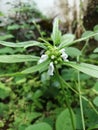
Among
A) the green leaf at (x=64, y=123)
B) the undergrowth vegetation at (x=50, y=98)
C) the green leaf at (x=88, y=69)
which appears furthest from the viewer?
the undergrowth vegetation at (x=50, y=98)

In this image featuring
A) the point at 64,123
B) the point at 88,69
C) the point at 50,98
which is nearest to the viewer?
the point at 88,69

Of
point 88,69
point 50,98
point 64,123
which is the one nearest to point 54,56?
point 88,69

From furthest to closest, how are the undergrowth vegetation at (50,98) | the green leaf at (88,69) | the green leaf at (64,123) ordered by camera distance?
the undergrowth vegetation at (50,98), the green leaf at (64,123), the green leaf at (88,69)

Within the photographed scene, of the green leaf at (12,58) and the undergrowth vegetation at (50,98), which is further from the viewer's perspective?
the undergrowth vegetation at (50,98)

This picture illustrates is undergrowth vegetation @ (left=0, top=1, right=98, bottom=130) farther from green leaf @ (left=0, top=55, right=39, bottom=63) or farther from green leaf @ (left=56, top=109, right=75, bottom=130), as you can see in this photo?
green leaf @ (left=0, top=55, right=39, bottom=63)

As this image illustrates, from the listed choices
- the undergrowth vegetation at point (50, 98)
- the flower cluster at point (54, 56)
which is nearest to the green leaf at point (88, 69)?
the flower cluster at point (54, 56)

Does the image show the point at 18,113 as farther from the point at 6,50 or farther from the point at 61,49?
the point at 61,49

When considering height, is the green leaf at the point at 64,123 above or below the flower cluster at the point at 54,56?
below

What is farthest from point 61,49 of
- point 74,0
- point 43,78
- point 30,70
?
point 74,0

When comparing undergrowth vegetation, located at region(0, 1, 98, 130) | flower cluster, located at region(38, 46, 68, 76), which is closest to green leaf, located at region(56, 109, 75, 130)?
undergrowth vegetation, located at region(0, 1, 98, 130)

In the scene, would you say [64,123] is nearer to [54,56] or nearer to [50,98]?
[54,56]

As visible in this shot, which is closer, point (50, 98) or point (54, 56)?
point (54, 56)

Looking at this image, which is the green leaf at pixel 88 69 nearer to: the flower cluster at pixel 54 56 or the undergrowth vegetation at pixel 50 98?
the flower cluster at pixel 54 56
